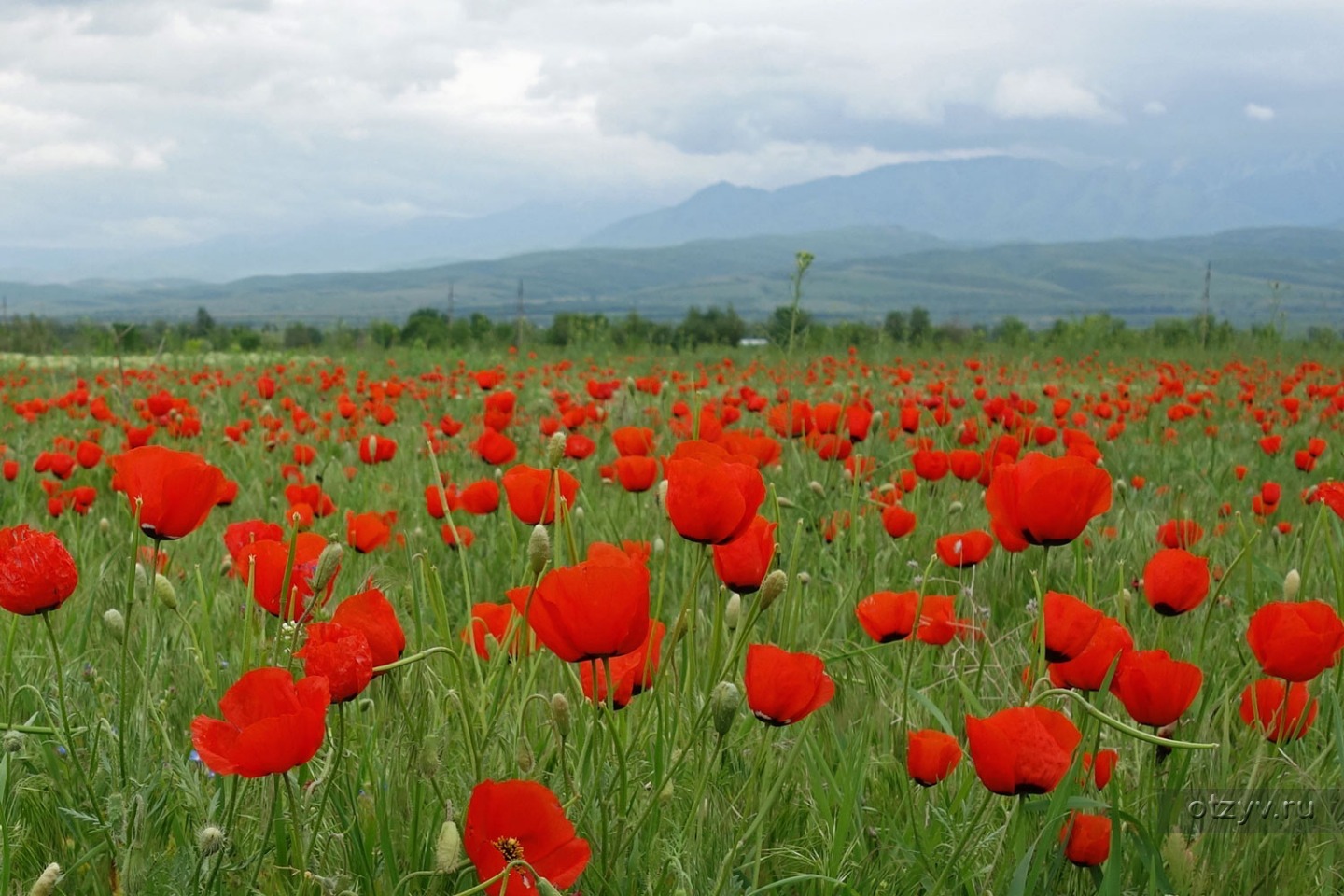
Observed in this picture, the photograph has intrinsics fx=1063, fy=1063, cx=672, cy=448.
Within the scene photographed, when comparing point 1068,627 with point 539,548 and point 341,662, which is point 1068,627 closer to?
point 539,548

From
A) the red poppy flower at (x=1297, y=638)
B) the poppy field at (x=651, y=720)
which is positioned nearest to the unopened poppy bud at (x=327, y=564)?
the poppy field at (x=651, y=720)

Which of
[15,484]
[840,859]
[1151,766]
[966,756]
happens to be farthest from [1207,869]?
[15,484]

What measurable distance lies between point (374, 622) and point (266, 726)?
Result: 33 cm

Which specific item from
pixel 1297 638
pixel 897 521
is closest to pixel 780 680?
pixel 1297 638

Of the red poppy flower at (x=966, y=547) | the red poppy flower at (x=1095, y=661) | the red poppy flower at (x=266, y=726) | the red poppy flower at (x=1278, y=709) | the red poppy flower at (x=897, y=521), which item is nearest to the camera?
the red poppy flower at (x=266, y=726)

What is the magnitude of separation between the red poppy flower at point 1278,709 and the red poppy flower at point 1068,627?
0.36 m

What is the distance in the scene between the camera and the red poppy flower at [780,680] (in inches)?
45.7

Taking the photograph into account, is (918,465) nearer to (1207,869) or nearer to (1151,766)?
(1151,766)

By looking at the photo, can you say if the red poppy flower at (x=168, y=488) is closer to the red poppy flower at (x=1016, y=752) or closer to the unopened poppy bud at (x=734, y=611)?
the unopened poppy bud at (x=734, y=611)

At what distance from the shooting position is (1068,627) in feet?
4.31

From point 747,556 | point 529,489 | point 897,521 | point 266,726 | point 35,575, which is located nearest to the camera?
point 266,726

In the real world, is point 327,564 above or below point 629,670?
above

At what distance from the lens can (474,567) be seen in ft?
9.39

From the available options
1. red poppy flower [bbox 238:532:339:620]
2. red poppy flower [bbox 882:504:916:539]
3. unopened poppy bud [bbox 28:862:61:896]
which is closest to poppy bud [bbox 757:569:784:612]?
red poppy flower [bbox 238:532:339:620]
